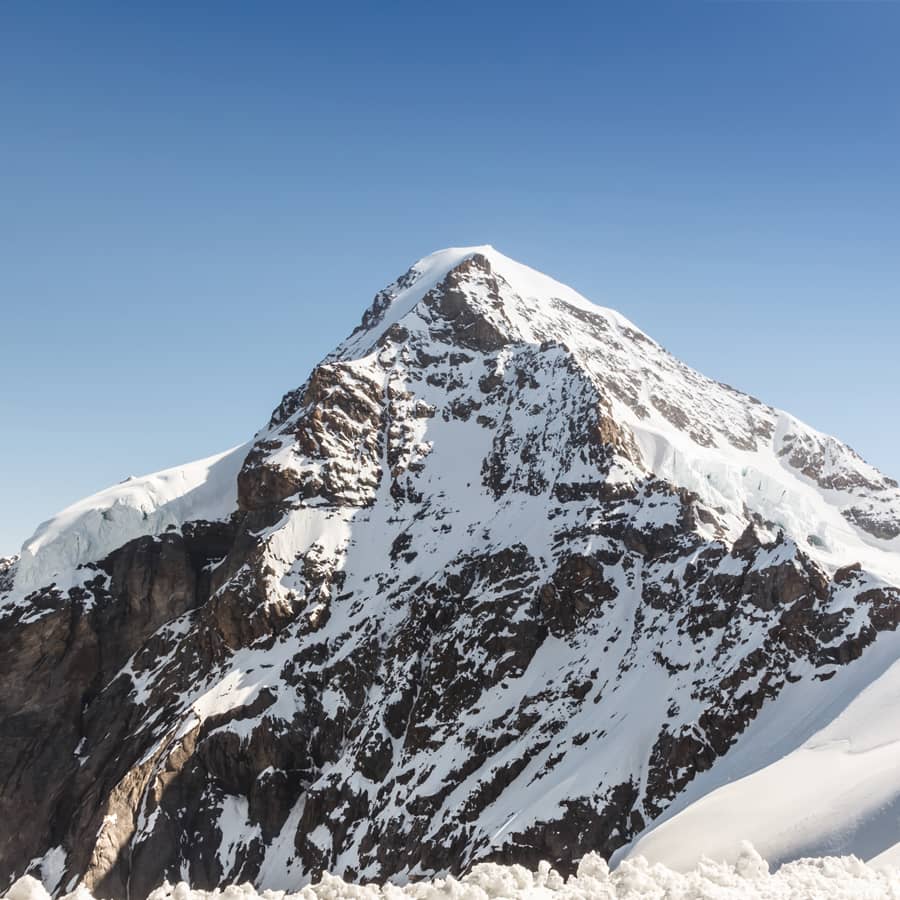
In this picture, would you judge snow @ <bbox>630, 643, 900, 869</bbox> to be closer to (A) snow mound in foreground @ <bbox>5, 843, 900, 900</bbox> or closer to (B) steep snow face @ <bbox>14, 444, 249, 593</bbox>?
(A) snow mound in foreground @ <bbox>5, 843, 900, 900</bbox>

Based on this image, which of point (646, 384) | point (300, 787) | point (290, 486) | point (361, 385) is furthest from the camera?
point (646, 384)

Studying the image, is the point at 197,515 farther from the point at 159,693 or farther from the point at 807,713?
the point at 807,713

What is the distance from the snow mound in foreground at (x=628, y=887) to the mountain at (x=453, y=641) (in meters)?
15.5

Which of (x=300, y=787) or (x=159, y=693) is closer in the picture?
(x=300, y=787)

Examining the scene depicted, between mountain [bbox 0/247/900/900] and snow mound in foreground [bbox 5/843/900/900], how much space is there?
1552 centimetres

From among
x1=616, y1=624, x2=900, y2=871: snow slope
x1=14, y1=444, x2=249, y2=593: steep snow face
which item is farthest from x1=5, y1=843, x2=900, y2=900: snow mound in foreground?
x1=14, y1=444, x2=249, y2=593: steep snow face

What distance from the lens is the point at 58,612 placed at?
132 m

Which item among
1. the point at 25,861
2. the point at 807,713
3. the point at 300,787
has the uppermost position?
the point at 25,861

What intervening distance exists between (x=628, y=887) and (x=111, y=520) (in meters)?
134

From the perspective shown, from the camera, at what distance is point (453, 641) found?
352ft

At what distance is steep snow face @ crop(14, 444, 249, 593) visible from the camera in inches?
5650

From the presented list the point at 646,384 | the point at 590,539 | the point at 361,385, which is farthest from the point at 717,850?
the point at 646,384

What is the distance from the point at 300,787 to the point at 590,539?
151 ft

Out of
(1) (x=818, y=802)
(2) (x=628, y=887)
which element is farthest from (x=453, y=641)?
(2) (x=628, y=887)
